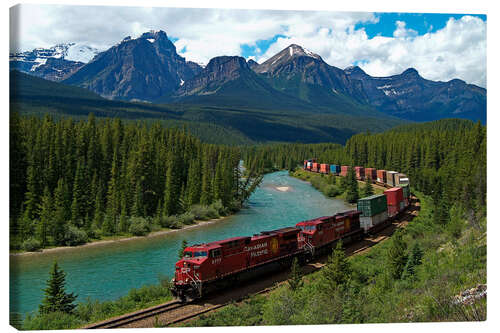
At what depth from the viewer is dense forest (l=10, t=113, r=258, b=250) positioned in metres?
52.6

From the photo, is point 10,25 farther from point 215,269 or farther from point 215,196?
point 215,196

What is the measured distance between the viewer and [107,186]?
71.4m

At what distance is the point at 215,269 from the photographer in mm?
29594

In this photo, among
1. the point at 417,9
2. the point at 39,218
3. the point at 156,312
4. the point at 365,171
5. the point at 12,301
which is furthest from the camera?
the point at 365,171

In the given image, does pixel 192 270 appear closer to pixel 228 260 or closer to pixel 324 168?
pixel 228 260

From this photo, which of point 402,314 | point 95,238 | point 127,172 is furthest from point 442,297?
point 127,172

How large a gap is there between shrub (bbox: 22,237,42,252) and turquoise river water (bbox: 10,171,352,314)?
3.32ft

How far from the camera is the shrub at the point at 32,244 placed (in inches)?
1747

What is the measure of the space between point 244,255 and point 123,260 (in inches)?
778

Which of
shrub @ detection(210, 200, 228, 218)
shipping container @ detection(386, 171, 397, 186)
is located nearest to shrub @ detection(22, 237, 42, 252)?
shrub @ detection(210, 200, 228, 218)

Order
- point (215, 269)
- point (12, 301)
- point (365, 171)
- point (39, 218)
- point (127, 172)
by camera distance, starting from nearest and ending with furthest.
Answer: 1. point (12, 301)
2. point (215, 269)
3. point (39, 218)
4. point (127, 172)
5. point (365, 171)

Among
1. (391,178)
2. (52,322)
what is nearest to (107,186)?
(52,322)

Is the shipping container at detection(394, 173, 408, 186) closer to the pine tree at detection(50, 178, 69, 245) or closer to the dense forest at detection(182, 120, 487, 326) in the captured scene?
the dense forest at detection(182, 120, 487, 326)

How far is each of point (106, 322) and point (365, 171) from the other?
98.1 meters
